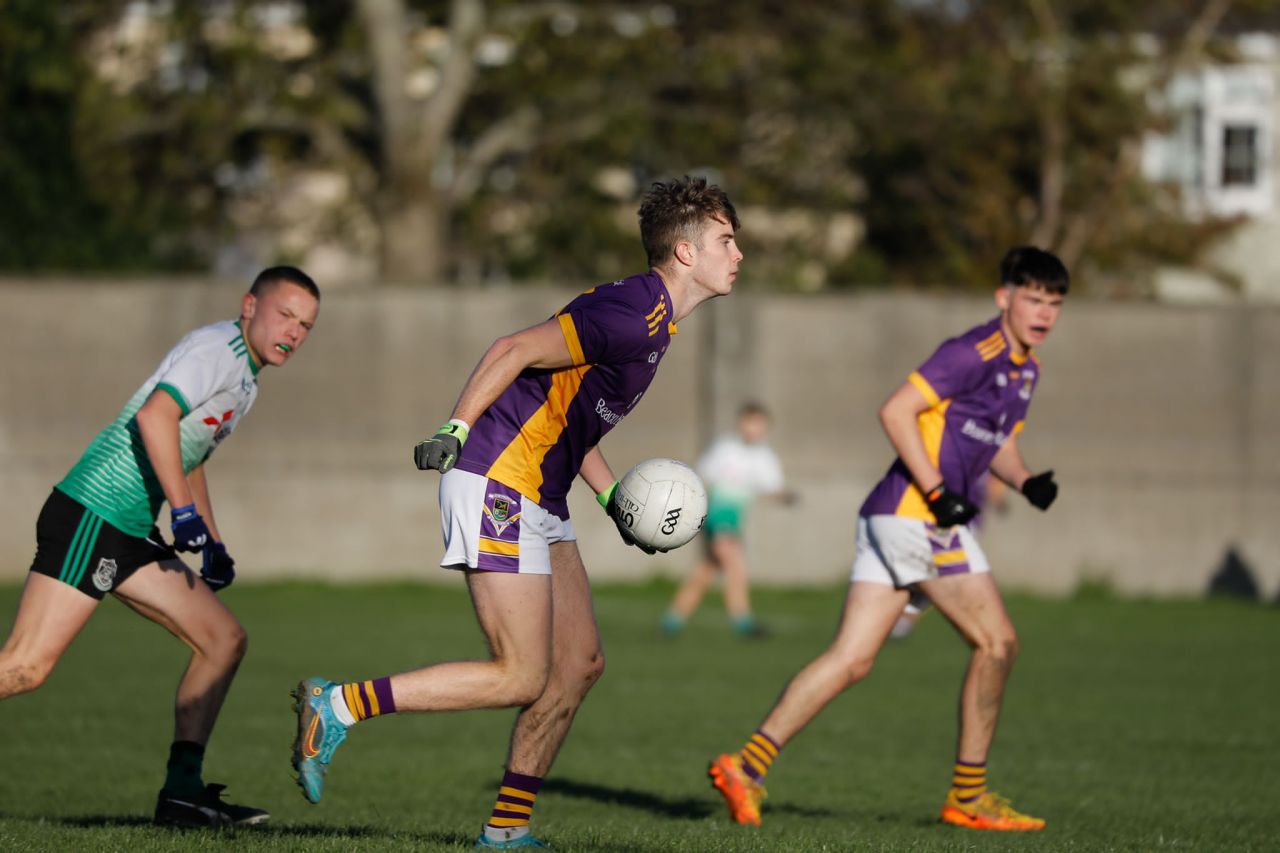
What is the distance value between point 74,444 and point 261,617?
4.40 m

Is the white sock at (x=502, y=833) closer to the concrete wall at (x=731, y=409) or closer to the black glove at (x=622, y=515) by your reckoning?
the black glove at (x=622, y=515)

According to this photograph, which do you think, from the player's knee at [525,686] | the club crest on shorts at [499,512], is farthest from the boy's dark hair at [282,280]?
the player's knee at [525,686]

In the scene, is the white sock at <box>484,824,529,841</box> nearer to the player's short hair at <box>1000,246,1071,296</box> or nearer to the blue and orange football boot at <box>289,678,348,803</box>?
the blue and orange football boot at <box>289,678,348,803</box>

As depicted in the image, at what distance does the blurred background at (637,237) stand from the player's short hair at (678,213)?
44.7 feet

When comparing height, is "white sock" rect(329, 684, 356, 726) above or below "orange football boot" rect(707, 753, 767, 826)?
above

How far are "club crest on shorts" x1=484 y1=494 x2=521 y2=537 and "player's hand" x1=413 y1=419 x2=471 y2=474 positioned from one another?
0.42 meters

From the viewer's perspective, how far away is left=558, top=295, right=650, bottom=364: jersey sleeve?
5871 millimetres

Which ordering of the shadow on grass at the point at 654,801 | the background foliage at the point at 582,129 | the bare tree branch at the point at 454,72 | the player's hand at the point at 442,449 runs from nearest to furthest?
the player's hand at the point at 442,449 < the shadow on grass at the point at 654,801 < the background foliage at the point at 582,129 < the bare tree branch at the point at 454,72

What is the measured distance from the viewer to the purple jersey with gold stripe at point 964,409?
7.63 meters

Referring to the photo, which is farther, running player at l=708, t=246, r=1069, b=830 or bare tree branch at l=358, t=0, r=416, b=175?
bare tree branch at l=358, t=0, r=416, b=175

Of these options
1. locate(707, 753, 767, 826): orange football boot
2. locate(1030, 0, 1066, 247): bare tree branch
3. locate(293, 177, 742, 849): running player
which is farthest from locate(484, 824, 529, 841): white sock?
locate(1030, 0, 1066, 247): bare tree branch

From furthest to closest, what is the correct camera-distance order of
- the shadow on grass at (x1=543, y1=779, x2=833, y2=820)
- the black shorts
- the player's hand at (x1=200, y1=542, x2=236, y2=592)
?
the shadow on grass at (x1=543, y1=779, x2=833, y2=820), the player's hand at (x1=200, y1=542, x2=236, y2=592), the black shorts

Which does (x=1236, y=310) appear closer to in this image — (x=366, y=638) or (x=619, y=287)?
(x=366, y=638)

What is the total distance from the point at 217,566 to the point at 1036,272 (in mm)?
3786
